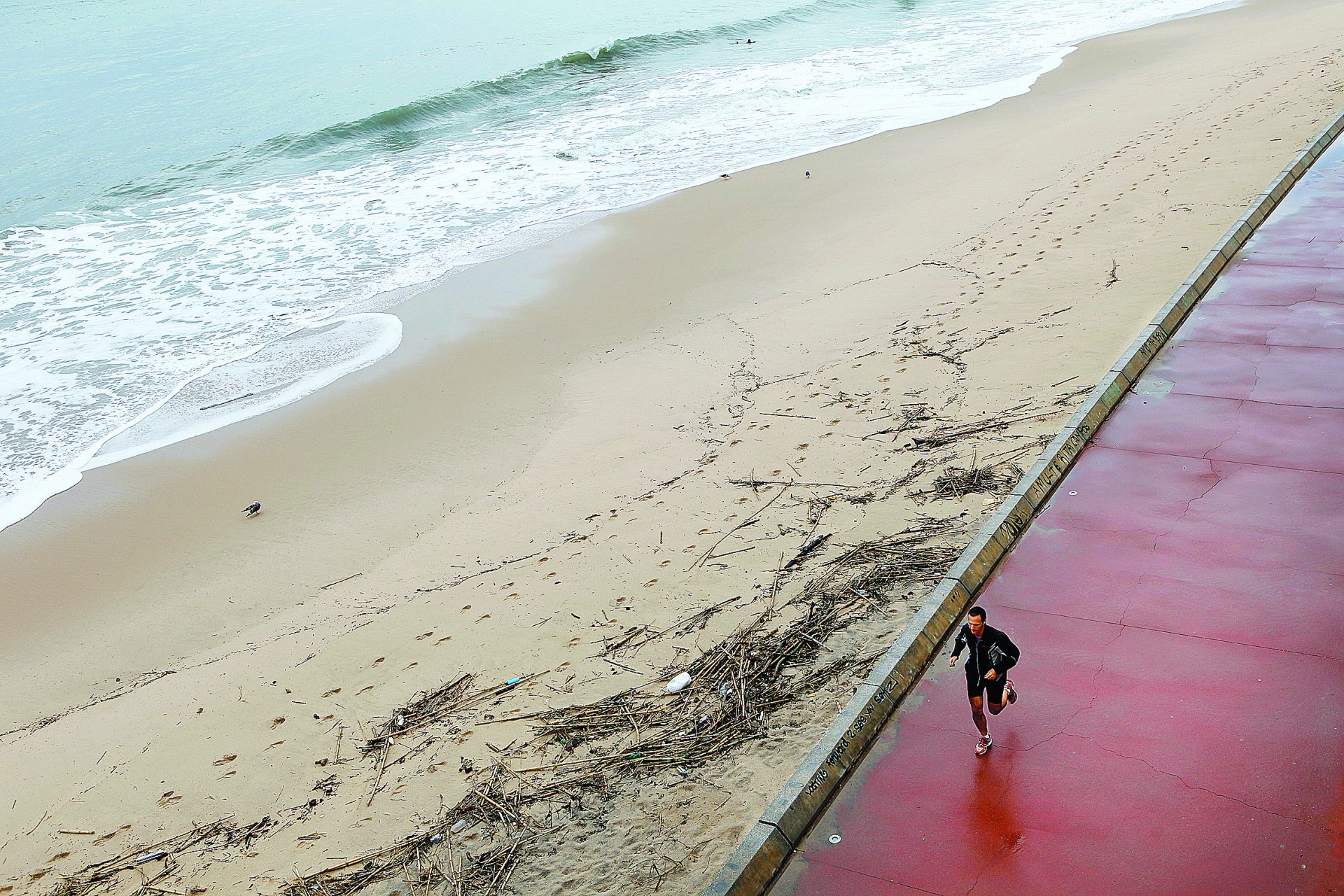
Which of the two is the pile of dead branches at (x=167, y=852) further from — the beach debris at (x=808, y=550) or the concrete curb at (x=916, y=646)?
the beach debris at (x=808, y=550)

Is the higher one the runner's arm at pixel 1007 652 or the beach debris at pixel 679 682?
the runner's arm at pixel 1007 652

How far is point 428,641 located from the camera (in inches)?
268

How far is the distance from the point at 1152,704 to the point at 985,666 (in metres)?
0.95

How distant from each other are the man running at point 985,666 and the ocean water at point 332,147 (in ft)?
30.8

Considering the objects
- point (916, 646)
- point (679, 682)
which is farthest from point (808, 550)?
point (916, 646)

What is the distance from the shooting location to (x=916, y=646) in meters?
5.12

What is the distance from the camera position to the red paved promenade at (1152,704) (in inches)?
161

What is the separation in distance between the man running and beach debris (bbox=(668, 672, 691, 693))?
1.77 metres

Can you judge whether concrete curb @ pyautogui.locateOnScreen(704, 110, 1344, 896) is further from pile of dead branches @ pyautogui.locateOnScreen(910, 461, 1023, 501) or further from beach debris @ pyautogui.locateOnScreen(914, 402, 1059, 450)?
beach debris @ pyautogui.locateOnScreen(914, 402, 1059, 450)

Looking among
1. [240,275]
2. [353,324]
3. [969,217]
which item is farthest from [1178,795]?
[240,275]

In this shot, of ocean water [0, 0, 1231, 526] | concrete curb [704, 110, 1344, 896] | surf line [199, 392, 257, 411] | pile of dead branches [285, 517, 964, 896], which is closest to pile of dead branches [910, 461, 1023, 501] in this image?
concrete curb [704, 110, 1344, 896]

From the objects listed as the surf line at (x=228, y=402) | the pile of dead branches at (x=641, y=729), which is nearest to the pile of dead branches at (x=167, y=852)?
the pile of dead branches at (x=641, y=729)

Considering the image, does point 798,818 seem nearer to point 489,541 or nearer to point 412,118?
point 489,541

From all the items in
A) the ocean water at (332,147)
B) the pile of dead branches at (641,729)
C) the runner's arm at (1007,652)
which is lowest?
the pile of dead branches at (641,729)
